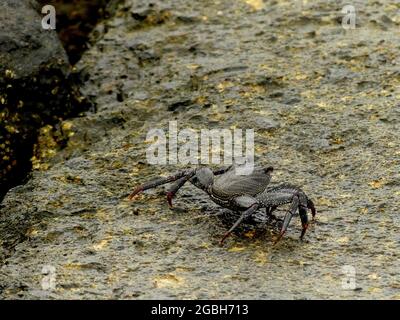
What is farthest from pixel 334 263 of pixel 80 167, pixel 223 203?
pixel 80 167

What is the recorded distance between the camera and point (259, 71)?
6184 mm

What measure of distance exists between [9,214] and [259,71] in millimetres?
2332

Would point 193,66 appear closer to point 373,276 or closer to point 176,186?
point 176,186

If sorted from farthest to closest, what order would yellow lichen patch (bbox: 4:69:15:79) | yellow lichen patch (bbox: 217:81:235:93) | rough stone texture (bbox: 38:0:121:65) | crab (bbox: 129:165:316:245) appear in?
rough stone texture (bbox: 38:0:121:65)
yellow lichen patch (bbox: 217:81:235:93)
yellow lichen patch (bbox: 4:69:15:79)
crab (bbox: 129:165:316:245)

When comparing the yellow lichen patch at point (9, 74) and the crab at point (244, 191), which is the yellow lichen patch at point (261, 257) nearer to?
the crab at point (244, 191)

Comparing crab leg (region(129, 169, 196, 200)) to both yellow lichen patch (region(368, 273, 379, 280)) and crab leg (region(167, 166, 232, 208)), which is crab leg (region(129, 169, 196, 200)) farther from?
yellow lichen patch (region(368, 273, 379, 280))

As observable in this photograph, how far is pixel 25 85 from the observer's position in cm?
576

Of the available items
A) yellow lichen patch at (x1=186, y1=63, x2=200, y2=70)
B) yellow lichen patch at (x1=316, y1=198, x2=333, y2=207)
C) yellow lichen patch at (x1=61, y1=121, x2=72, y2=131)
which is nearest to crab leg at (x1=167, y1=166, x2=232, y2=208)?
yellow lichen patch at (x1=316, y1=198, x2=333, y2=207)

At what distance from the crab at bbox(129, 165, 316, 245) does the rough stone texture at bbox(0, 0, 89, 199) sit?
1.29m

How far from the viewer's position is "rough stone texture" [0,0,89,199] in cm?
561

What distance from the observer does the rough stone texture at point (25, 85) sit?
5605 mm

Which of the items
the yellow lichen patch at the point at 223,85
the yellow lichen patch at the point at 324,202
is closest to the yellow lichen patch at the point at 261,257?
the yellow lichen patch at the point at 324,202
